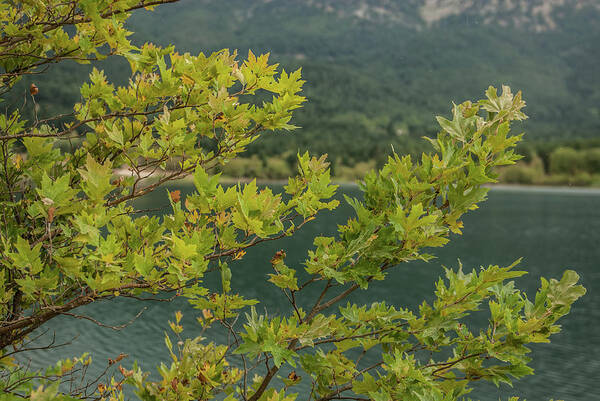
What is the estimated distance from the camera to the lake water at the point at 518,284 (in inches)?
612

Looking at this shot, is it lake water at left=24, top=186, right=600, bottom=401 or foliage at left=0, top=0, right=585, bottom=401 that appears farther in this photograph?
lake water at left=24, top=186, right=600, bottom=401

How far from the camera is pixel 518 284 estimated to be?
2606 centimetres

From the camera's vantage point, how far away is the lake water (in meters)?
15.6

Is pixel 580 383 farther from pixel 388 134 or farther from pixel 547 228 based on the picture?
pixel 388 134

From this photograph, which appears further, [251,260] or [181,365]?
[251,260]

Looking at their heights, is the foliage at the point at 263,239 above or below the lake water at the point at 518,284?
above

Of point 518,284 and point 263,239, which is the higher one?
point 263,239

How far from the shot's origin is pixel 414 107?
579 feet

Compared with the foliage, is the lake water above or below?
below

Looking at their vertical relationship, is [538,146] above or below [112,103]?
below

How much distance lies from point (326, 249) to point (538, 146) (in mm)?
110103

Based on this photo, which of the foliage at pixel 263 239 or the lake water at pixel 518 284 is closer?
the foliage at pixel 263 239

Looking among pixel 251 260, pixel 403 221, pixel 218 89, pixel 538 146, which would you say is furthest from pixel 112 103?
pixel 538 146

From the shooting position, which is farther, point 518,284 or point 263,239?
point 518,284
